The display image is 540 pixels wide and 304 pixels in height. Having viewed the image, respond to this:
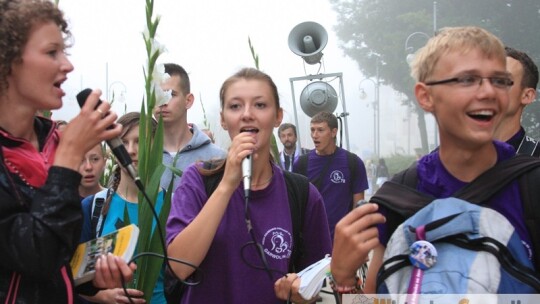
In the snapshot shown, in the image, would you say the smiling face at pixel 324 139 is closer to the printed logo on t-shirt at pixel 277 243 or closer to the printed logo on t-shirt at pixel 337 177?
the printed logo on t-shirt at pixel 337 177

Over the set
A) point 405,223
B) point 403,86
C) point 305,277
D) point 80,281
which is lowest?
point 403,86

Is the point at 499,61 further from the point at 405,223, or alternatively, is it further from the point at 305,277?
the point at 305,277

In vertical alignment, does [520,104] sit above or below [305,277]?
above

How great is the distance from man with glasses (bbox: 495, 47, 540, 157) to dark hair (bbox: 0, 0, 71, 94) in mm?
1791

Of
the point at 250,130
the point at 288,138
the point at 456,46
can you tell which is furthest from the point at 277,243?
the point at 288,138

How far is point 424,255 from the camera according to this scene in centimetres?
130

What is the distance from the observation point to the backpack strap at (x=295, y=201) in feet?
6.50

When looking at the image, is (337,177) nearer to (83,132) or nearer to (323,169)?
(323,169)

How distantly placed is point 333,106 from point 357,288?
572 centimetres

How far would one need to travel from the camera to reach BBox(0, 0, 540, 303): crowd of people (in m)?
1.38

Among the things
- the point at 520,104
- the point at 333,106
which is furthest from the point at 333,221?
the point at 520,104

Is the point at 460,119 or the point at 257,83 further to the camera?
the point at 257,83

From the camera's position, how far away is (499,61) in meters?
1.50

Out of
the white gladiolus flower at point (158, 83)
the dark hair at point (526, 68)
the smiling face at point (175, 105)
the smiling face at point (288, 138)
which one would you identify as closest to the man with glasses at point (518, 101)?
the dark hair at point (526, 68)
